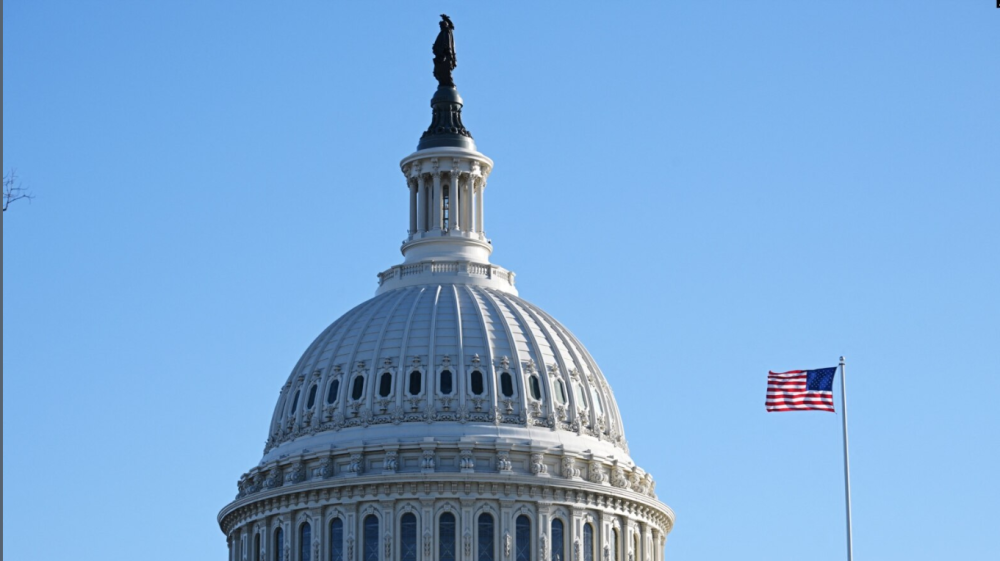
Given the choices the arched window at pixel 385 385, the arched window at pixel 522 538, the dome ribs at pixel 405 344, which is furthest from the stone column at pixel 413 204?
the arched window at pixel 522 538

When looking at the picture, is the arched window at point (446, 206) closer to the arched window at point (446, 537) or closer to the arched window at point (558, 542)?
the arched window at point (446, 537)

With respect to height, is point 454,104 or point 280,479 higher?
point 454,104

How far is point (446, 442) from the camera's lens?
358 feet

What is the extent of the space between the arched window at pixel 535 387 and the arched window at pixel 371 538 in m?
10.4

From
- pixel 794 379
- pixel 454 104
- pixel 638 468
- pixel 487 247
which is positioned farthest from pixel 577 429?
pixel 794 379

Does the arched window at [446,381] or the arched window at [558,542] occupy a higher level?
the arched window at [446,381]

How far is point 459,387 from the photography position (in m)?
112

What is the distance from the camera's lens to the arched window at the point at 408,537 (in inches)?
4237

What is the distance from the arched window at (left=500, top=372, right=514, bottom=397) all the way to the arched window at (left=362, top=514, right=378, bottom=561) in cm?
932

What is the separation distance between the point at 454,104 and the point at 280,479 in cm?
2440

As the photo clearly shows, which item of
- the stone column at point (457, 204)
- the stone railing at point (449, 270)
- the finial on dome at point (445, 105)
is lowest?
the stone railing at point (449, 270)

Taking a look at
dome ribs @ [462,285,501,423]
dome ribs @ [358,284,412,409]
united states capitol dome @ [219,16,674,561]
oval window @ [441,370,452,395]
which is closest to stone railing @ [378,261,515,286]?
united states capitol dome @ [219,16,674,561]

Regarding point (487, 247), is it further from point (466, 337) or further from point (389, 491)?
point (389, 491)

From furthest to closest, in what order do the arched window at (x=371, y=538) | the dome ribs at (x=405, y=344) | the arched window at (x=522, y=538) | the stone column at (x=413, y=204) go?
the stone column at (x=413, y=204) → the dome ribs at (x=405, y=344) → the arched window at (x=371, y=538) → the arched window at (x=522, y=538)
